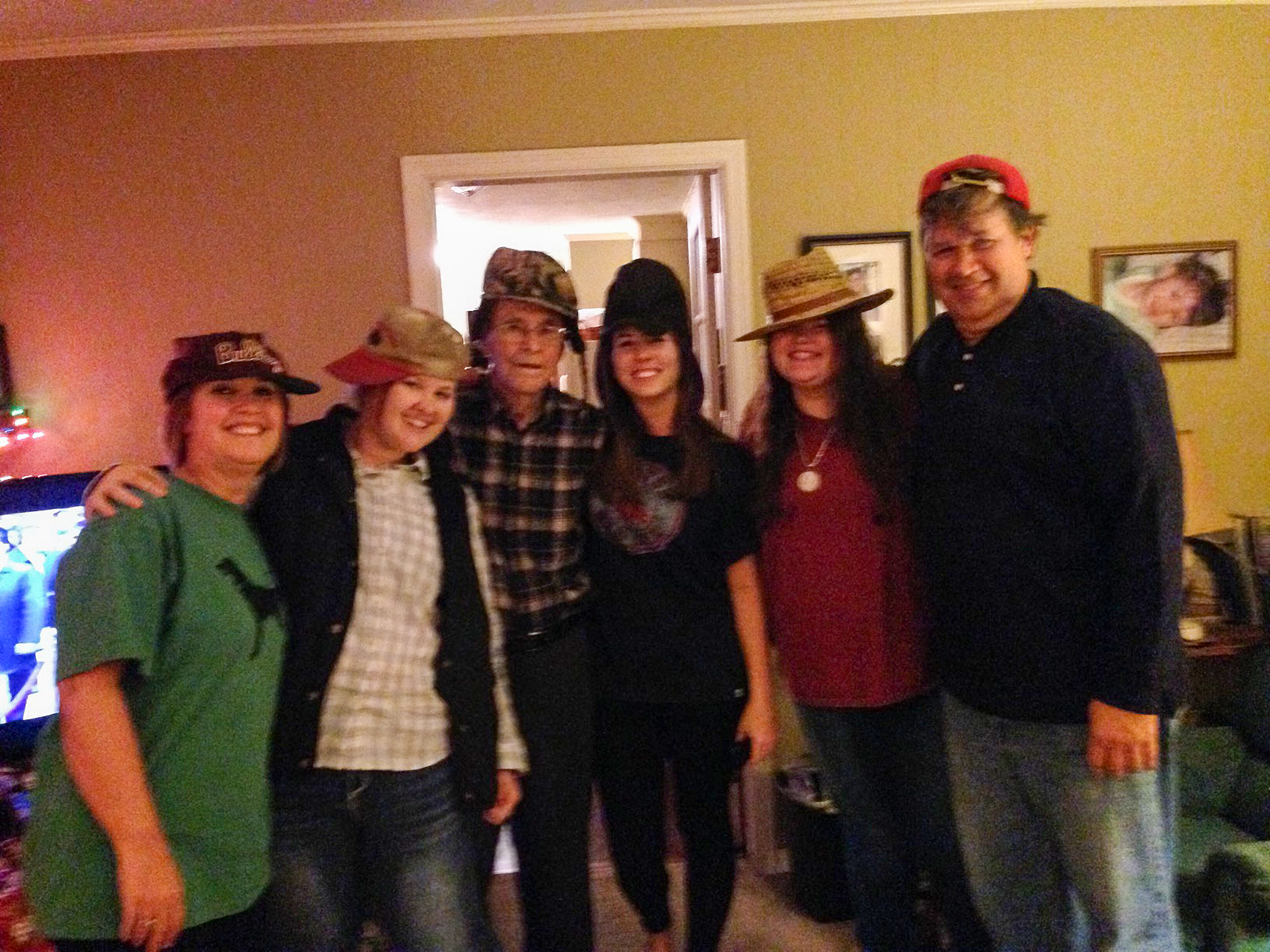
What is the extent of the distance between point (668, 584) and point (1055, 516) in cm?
68

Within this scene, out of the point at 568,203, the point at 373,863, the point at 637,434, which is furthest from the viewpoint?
the point at 568,203

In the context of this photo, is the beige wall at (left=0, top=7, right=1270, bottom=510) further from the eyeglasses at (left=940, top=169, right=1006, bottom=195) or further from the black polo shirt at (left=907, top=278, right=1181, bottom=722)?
the black polo shirt at (left=907, top=278, right=1181, bottom=722)

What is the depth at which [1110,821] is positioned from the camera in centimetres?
121

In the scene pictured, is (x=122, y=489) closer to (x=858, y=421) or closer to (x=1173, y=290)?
(x=858, y=421)

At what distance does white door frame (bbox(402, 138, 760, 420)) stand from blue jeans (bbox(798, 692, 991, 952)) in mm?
1120

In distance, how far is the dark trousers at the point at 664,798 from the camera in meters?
1.55

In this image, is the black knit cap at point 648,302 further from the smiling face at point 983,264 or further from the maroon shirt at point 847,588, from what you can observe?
the smiling face at point 983,264

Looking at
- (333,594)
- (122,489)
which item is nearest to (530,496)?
(333,594)

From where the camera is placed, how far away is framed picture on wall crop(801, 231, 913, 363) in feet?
7.56

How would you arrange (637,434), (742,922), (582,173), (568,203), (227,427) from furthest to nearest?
(568,203) < (582,173) < (742,922) < (637,434) < (227,427)

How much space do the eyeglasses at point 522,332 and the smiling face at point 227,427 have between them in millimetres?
480

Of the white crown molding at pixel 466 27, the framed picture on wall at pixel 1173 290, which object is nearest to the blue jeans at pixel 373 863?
the white crown molding at pixel 466 27

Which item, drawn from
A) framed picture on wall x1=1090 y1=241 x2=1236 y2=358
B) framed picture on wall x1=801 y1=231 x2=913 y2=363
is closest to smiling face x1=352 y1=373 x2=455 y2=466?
framed picture on wall x1=801 y1=231 x2=913 y2=363

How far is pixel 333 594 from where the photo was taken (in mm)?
1175
